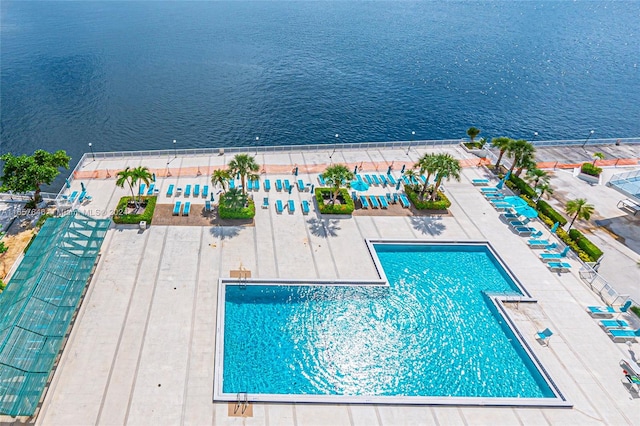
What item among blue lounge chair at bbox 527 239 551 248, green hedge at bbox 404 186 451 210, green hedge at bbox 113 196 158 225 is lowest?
blue lounge chair at bbox 527 239 551 248

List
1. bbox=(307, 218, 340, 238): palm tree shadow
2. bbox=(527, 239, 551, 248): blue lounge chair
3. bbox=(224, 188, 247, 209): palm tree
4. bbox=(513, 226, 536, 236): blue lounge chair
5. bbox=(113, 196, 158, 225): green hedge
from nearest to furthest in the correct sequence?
bbox=(113, 196, 158, 225): green hedge → bbox=(307, 218, 340, 238): palm tree shadow → bbox=(527, 239, 551, 248): blue lounge chair → bbox=(224, 188, 247, 209): palm tree → bbox=(513, 226, 536, 236): blue lounge chair

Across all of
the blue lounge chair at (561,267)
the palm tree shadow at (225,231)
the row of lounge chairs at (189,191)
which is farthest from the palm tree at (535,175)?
the row of lounge chairs at (189,191)

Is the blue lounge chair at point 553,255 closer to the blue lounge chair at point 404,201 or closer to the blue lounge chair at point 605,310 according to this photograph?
the blue lounge chair at point 605,310

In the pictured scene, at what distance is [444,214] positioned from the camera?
4109 cm

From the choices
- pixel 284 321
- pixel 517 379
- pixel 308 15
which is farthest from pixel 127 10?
pixel 517 379

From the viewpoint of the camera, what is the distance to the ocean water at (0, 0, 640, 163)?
71312 mm

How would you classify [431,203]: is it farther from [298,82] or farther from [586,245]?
[298,82]

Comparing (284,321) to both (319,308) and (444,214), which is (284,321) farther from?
(444,214)

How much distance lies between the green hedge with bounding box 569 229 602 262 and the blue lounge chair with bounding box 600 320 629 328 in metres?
7.45

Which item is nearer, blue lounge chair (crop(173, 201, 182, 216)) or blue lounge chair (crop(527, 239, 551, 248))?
blue lounge chair (crop(527, 239, 551, 248))

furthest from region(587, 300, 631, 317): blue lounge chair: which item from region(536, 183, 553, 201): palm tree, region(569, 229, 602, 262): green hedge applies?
region(536, 183, 553, 201): palm tree

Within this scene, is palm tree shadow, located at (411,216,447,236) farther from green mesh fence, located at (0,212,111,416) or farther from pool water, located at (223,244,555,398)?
green mesh fence, located at (0,212,111,416)

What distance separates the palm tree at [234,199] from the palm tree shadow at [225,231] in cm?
239

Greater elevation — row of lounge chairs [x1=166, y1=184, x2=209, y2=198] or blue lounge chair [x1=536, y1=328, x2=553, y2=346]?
row of lounge chairs [x1=166, y1=184, x2=209, y2=198]
